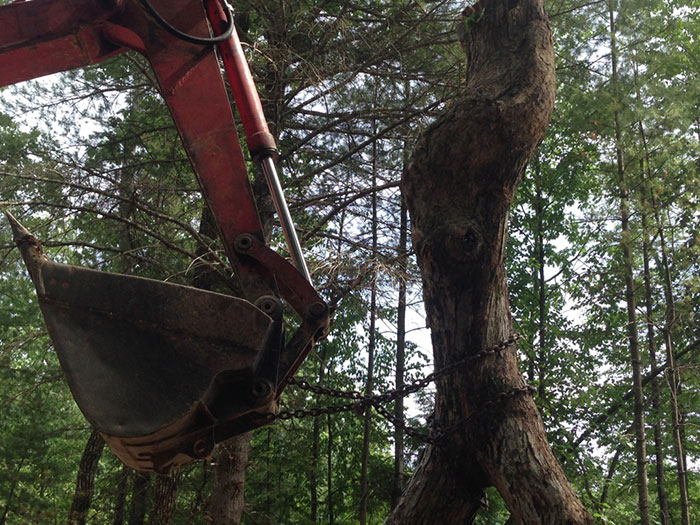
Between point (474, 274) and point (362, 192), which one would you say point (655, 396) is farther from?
point (474, 274)

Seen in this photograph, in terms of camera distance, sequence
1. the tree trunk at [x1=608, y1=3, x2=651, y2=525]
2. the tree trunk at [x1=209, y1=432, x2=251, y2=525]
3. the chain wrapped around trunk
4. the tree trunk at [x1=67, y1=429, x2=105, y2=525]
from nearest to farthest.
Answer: the chain wrapped around trunk < the tree trunk at [x1=209, y1=432, x2=251, y2=525] < the tree trunk at [x1=608, y1=3, x2=651, y2=525] < the tree trunk at [x1=67, y1=429, x2=105, y2=525]

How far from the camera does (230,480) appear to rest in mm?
6773

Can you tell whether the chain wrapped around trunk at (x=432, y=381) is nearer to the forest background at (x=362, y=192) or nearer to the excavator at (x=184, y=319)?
the excavator at (x=184, y=319)

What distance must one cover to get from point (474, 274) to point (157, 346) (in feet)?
5.76

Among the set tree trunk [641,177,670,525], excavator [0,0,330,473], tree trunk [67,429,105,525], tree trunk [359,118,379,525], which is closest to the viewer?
excavator [0,0,330,473]

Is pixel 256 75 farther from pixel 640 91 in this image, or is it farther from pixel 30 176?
pixel 640 91

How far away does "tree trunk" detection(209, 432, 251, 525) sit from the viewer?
22.0ft

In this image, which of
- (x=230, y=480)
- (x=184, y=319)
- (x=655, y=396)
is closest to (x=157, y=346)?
(x=184, y=319)

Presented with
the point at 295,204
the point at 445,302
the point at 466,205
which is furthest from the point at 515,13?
the point at 295,204

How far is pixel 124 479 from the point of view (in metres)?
8.13

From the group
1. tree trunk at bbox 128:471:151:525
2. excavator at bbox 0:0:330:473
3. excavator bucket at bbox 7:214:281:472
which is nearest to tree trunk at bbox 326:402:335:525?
tree trunk at bbox 128:471:151:525

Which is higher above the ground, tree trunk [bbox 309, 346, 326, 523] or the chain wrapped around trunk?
tree trunk [bbox 309, 346, 326, 523]

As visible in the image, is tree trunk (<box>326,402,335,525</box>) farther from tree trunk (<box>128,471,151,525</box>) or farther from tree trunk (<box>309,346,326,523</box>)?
tree trunk (<box>128,471,151,525</box>)

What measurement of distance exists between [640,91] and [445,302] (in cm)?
658
